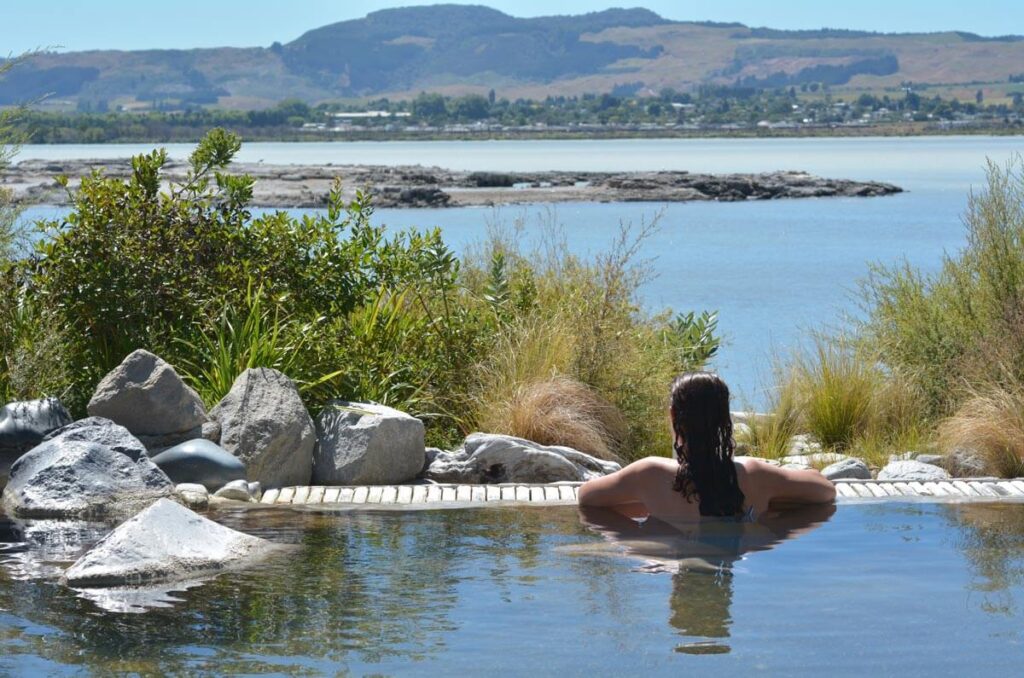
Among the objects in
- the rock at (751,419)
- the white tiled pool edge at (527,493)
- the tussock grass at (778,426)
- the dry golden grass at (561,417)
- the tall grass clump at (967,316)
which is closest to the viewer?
the white tiled pool edge at (527,493)

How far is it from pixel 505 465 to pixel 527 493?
609 mm

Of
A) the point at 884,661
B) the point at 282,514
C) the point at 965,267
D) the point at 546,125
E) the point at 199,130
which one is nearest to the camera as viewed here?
the point at 884,661

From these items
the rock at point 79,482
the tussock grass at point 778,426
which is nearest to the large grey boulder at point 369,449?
the rock at point 79,482

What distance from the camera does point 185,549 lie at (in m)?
7.41

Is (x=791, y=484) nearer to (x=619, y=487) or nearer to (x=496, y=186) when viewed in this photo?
(x=619, y=487)

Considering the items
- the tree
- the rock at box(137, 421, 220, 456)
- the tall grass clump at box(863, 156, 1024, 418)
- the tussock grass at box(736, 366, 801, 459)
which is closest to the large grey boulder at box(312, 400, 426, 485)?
the rock at box(137, 421, 220, 456)

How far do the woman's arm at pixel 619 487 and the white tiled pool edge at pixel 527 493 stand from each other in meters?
0.46

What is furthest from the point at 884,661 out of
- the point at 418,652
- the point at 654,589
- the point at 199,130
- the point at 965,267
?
the point at 199,130

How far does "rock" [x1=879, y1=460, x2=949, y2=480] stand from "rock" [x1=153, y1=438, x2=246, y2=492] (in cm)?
434

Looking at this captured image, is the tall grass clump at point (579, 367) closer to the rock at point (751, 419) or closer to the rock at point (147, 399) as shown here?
the rock at point (751, 419)

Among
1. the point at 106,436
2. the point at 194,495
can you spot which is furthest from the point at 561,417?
the point at 106,436

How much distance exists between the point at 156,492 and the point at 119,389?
111 centimetres

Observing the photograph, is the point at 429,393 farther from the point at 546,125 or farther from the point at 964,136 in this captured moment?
the point at 546,125

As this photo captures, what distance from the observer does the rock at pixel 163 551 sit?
7.20 m
